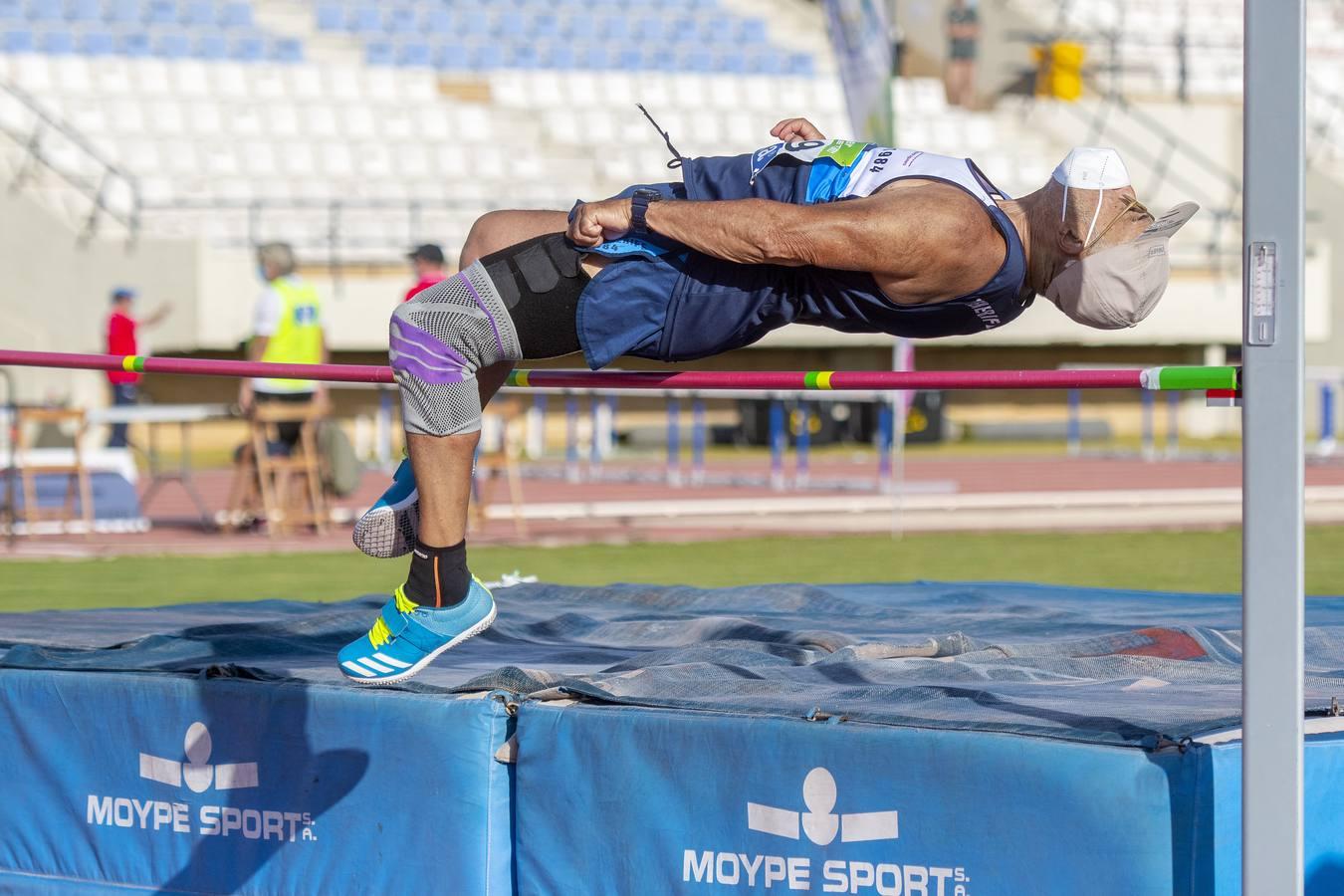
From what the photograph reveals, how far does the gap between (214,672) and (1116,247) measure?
67.1 inches

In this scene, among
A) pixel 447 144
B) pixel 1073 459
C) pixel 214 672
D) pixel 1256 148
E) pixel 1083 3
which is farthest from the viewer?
pixel 1083 3

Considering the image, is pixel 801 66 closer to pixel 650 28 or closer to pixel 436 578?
pixel 650 28

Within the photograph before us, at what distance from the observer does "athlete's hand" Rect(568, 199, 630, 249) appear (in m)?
2.78

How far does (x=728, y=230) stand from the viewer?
2715 mm

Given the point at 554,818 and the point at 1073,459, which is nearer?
the point at 554,818

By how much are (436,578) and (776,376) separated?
62cm

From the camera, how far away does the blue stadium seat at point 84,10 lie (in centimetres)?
1991

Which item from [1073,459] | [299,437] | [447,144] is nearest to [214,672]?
[299,437]

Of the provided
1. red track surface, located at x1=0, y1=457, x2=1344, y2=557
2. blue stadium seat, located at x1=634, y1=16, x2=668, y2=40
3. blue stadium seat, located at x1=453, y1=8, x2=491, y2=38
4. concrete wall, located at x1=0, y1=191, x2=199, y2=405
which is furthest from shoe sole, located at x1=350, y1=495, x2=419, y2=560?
blue stadium seat, located at x1=634, y1=16, x2=668, y2=40

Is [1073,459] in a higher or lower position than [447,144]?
lower

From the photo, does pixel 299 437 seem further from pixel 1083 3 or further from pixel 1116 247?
pixel 1083 3

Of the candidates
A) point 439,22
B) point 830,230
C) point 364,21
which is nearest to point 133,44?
point 364,21

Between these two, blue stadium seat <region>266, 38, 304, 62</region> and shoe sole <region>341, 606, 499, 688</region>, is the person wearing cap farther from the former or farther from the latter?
blue stadium seat <region>266, 38, 304, 62</region>

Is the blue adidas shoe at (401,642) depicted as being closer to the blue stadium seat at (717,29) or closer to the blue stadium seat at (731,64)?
the blue stadium seat at (731,64)
